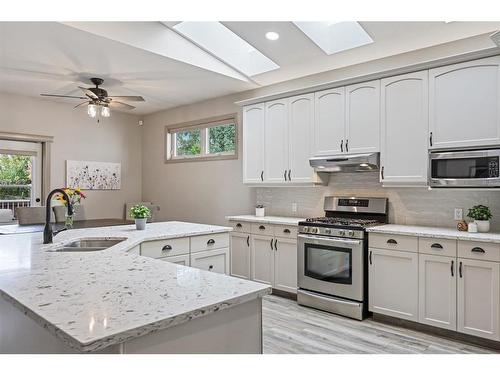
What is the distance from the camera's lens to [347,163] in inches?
151

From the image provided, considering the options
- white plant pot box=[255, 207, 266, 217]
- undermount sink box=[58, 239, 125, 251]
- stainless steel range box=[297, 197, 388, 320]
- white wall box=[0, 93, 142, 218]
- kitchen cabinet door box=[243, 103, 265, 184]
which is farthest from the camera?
white wall box=[0, 93, 142, 218]

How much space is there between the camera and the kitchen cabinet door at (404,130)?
341 centimetres

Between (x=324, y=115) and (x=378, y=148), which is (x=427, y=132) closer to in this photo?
(x=378, y=148)

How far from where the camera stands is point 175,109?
639cm

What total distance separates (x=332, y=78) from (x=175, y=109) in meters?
3.04

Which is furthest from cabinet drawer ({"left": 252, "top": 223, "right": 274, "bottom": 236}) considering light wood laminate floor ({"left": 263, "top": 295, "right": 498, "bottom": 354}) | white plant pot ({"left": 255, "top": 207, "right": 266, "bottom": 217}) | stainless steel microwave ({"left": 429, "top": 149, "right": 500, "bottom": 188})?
stainless steel microwave ({"left": 429, "top": 149, "right": 500, "bottom": 188})

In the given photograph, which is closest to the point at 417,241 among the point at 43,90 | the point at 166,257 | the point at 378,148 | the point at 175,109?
the point at 378,148

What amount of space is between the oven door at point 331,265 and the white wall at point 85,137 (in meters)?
3.98

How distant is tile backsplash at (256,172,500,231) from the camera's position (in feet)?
11.2

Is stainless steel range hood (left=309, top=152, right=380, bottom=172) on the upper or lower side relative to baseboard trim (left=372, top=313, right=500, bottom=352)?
upper

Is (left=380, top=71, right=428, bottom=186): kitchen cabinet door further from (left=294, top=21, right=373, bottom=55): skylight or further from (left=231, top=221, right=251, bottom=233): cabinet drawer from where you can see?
(left=231, top=221, right=251, bottom=233): cabinet drawer

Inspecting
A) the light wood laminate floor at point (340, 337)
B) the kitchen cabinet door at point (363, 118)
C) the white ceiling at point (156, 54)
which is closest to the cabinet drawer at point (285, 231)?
the light wood laminate floor at point (340, 337)

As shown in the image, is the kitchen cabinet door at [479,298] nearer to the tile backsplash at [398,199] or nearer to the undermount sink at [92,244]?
the tile backsplash at [398,199]

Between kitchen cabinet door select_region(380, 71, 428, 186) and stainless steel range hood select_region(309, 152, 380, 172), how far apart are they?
11cm
